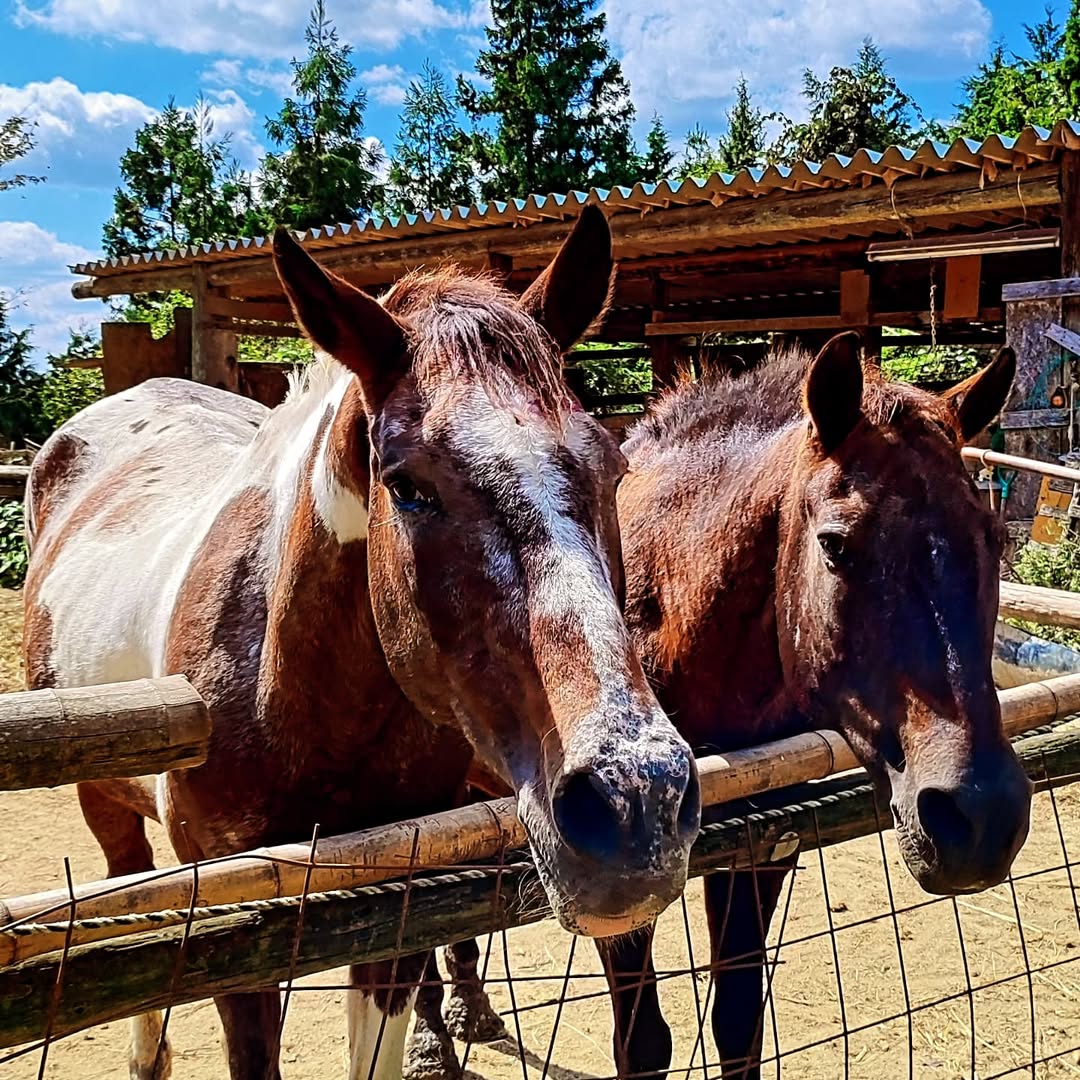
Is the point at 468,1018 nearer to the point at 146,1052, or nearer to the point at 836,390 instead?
the point at 146,1052

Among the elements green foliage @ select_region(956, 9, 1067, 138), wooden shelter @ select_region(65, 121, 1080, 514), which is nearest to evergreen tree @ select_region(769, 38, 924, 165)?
green foliage @ select_region(956, 9, 1067, 138)

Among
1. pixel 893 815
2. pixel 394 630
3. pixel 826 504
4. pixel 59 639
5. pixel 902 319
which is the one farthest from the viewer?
pixel 902 319

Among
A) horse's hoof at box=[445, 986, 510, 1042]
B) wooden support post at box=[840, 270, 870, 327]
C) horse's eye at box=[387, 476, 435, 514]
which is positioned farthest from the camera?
wooden support post at box=[840, 270, 870, 327]

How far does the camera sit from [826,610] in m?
2.07

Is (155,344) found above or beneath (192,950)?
above

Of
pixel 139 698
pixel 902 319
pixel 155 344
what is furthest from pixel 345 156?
pixel 139 698

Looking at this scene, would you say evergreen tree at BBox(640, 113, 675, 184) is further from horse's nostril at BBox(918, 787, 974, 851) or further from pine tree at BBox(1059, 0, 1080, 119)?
horse's nostril at BBox(918, 787, 974, 851)

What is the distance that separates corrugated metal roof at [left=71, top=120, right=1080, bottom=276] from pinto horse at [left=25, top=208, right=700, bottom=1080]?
9.18ft

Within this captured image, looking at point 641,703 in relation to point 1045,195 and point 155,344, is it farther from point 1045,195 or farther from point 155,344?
point 155,344

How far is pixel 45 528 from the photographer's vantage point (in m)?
3.64

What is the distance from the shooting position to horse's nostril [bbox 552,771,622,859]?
3.87 feet

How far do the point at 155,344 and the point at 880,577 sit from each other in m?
9.65

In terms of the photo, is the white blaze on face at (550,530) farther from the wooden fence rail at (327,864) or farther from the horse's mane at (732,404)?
the horse's mane at (732,404)

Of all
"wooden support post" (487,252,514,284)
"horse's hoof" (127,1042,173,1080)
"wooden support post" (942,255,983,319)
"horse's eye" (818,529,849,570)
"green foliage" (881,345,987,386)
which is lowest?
"horse's hoof" (127,1042,173,1080)
